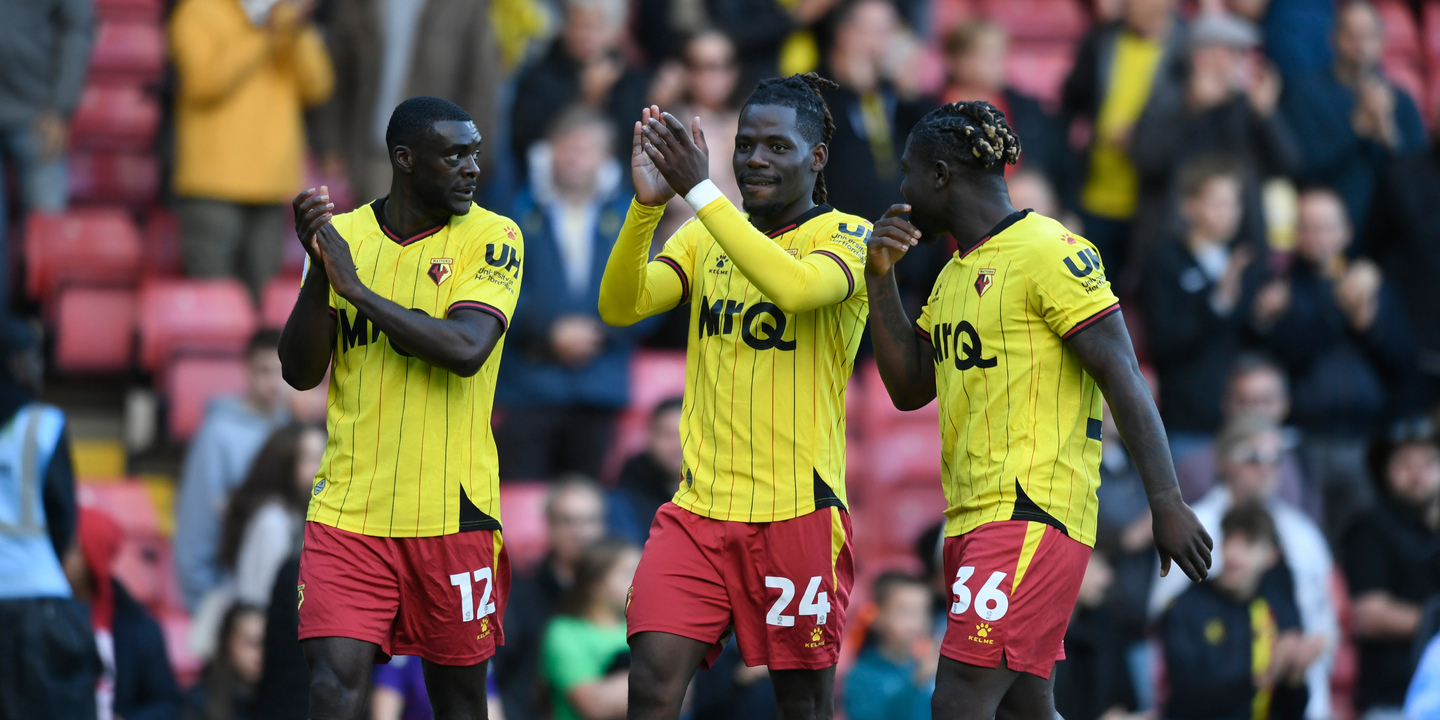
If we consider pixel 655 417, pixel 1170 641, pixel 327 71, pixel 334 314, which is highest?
pixel 327 71

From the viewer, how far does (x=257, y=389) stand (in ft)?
29.4

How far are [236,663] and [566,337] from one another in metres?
2.55

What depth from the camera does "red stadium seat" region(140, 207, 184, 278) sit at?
424 inches

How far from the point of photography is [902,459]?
1016cm

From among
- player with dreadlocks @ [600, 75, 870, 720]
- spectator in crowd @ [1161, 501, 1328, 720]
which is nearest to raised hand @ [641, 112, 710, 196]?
player with dreadlocks @ [600, 75, 870, 720]

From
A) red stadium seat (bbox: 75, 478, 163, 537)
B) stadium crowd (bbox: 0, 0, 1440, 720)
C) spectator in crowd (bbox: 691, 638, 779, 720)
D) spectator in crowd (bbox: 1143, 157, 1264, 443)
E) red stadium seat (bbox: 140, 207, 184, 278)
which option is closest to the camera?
A: spectator in crowd (bbox: 691, 638, 779, 720)

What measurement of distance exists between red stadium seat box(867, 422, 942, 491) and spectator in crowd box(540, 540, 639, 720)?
8.73 feet

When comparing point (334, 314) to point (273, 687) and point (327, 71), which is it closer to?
point (273, 687)

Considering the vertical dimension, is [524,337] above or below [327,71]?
below

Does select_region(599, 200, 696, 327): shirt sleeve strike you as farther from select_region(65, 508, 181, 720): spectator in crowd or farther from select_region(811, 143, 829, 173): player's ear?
select_region(65, 508, 181, 720): spectator in crowd

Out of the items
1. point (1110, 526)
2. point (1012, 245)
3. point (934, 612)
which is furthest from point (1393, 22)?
point (1012, 245)

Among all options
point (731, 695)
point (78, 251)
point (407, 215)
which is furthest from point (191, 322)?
point (407, 215)

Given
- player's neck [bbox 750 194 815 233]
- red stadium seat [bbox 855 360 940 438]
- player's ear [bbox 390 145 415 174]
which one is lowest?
red stadium seat [bbox 855 360 940 438]

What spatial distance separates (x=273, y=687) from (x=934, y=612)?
124 inches
